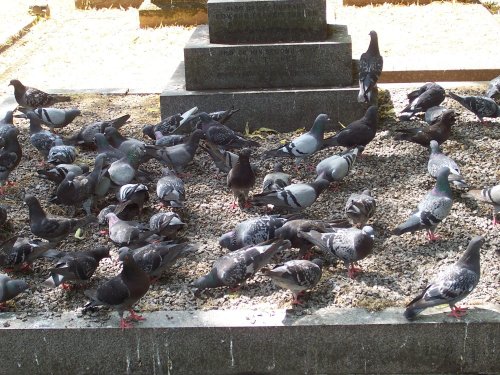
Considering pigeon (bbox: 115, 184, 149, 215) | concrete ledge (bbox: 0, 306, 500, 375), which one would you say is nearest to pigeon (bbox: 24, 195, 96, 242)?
pigeon (bbox: 115, 184, 149, 215)

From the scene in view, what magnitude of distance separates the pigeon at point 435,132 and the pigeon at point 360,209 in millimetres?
1690

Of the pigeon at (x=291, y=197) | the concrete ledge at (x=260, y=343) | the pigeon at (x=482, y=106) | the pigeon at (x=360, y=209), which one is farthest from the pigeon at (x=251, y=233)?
the pigeon at (x=482, y=106)

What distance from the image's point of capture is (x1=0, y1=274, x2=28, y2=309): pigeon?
5656 mm

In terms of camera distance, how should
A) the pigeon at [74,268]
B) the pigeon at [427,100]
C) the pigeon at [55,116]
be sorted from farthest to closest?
the pigeon at [55,116] → the pigeon at [427,100] → the pigeon at [74,268]

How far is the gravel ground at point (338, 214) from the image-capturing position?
5762mm

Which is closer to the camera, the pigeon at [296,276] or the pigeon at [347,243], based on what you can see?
the pigeon at [296,276]

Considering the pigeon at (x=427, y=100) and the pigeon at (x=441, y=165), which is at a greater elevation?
the pigeon at (x=427, y=100)

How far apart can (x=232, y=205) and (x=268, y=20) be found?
271 cm

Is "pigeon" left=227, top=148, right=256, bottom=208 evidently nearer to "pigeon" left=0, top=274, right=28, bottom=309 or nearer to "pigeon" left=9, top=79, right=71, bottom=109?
"pigeon" left=0, top=274, right=28, bottom=309

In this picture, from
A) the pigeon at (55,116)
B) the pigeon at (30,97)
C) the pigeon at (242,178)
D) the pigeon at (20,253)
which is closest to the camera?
the pigeon at (20,253)

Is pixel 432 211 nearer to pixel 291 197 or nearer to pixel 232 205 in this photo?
pixel 291 197

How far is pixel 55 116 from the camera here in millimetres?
9070

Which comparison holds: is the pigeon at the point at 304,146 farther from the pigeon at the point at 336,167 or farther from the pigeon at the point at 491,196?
the pigeon at the point at 491,196

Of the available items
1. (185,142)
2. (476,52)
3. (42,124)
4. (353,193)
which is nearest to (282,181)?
(353,193)
